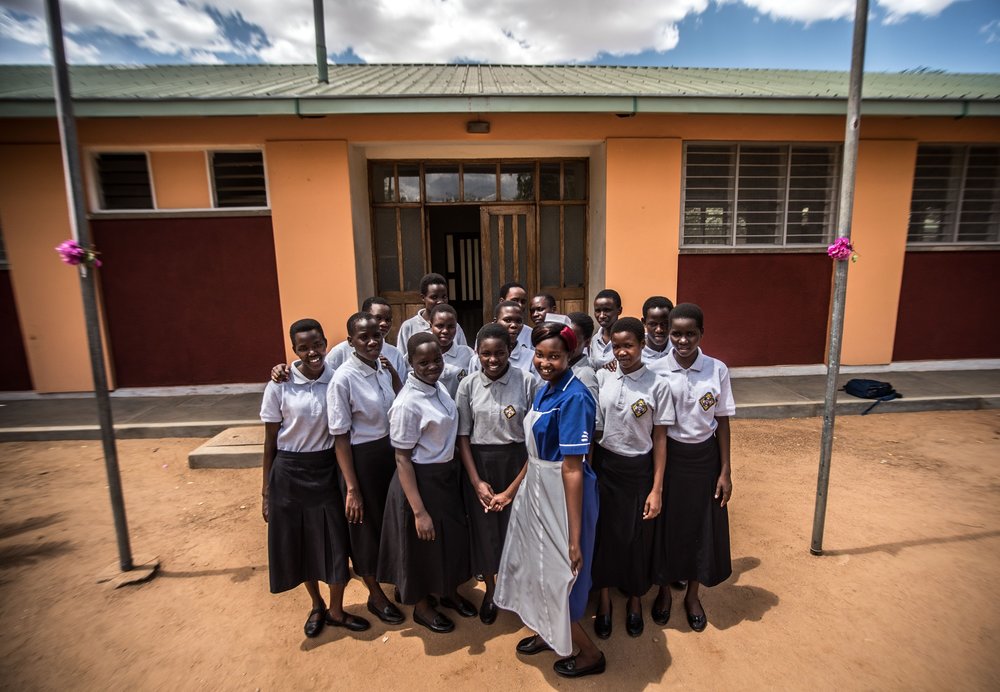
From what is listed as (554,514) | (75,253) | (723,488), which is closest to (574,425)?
(554,514)

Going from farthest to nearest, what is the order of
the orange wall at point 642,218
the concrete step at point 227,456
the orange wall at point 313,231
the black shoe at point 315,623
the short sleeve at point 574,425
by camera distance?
the orange wall at point 642,218 → the orange wall at point 313,231 → the concrete step at point 227,456 → the black shoe at point 315,623 → the short sleeve at point 574,425

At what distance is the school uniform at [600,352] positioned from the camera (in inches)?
136

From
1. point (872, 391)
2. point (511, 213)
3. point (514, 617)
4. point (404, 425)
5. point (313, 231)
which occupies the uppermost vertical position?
point (511, 213)

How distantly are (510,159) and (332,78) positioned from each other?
10.1 ft

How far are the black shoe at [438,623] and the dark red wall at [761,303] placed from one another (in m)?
5.47

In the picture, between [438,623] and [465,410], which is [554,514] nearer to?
[465,410]

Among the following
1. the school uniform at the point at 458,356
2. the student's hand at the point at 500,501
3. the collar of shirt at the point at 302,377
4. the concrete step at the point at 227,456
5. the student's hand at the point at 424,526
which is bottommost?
the concrete step at the point at 227,456

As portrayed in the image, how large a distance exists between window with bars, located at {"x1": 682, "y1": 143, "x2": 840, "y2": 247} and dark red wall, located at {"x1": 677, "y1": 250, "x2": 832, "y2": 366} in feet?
1.07

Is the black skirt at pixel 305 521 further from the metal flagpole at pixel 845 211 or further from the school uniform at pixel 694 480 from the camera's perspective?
the metal flagpole at pixel 845 211

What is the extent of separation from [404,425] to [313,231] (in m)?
4.86

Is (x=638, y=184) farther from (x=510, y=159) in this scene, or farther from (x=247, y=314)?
(x=247, y=314)

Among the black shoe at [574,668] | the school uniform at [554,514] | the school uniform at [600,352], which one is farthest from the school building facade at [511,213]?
the black shoe at [574,668]

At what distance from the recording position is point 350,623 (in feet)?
9.11

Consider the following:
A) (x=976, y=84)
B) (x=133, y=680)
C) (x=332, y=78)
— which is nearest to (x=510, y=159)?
Answer: (x=332, y=78)
